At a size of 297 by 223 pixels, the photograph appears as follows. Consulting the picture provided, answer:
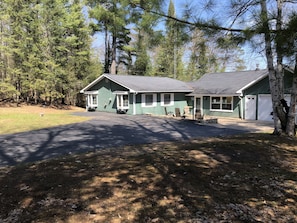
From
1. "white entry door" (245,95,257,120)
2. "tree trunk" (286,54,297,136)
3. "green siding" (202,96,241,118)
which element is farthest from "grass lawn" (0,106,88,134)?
"tree trunk" (286,54,297,136)

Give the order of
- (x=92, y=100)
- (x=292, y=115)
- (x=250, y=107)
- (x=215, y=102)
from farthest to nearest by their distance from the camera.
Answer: (x=92, y=100)
(x=215, y=102)
(x=250, y=107)
(x=292, y=115)

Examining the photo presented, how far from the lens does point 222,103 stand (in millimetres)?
20375

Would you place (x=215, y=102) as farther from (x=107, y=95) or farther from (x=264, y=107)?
(x=107, y=95)

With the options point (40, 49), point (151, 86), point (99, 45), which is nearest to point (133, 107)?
point (151, 86)

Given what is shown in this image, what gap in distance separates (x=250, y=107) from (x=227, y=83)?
12.3 feet

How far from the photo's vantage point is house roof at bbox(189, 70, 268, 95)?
1895 centimetres

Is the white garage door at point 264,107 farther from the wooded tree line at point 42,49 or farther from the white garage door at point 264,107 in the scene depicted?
the wooded tree line at point 42,49

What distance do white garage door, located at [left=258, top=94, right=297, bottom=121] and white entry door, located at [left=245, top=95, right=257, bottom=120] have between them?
38 cm

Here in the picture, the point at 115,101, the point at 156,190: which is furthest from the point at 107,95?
the point at 156,190

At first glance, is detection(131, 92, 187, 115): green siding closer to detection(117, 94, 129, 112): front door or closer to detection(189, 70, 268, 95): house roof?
detection(117, 94, 129, 112): front door

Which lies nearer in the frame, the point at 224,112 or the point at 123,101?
the point at 224,112

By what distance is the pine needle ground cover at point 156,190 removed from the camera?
3.21 meters

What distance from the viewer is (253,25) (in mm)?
4934

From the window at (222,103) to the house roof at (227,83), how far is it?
2.35 feet
